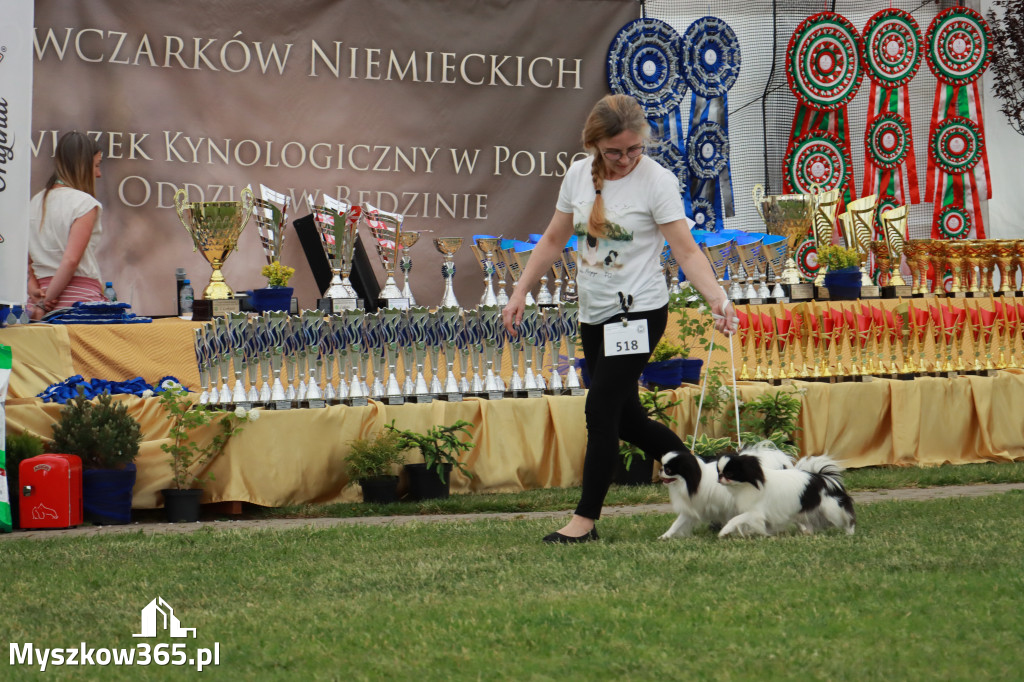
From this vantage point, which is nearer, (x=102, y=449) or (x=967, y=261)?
(x=102, y=449)

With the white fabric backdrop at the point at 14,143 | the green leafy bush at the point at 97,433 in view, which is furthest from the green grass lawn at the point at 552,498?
the white fabric backdrop at the point at 14,143

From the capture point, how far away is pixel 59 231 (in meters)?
5.91

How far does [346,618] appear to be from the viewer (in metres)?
2.90

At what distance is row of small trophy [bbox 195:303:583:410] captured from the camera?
5.54 metres

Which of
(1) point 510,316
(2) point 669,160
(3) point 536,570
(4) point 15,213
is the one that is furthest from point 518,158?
(3) point 536,570

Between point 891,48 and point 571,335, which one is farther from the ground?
point 891,48

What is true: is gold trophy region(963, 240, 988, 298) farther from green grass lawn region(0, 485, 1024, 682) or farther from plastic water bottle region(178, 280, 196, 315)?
plastic water bottle region(178, 280, 196, 315)

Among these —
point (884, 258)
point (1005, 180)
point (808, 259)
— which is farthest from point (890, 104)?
point (884, 258)

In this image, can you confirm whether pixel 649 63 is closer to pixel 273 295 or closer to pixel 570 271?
pixel 570 271

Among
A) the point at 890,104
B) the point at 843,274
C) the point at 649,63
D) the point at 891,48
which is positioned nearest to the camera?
the point at 843,274

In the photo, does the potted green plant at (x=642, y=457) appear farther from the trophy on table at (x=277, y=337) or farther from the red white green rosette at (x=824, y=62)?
the red white green rosette at (x=824, y=62)

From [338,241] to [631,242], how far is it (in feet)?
8.51

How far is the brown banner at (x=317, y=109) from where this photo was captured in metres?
7.69

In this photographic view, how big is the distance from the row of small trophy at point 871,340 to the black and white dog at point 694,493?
265cm
